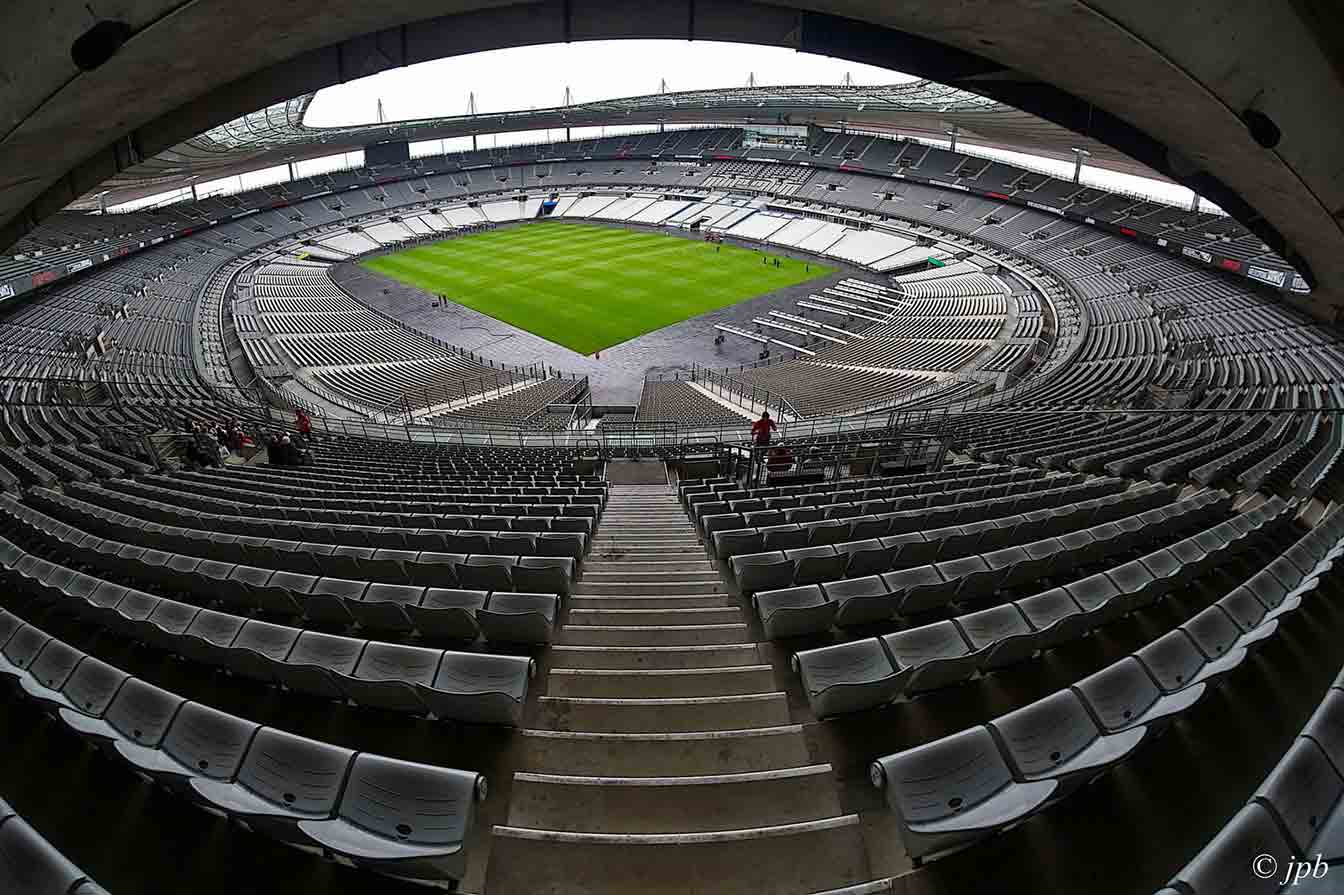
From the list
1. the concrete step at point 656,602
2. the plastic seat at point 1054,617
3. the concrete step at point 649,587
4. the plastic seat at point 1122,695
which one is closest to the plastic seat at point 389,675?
the concrete step at point 656,602

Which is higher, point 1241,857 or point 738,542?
point 1241,857

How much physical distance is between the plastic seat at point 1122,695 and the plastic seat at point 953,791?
2.72ft

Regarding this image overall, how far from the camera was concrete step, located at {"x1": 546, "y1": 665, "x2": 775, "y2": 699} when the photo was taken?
4926 mm

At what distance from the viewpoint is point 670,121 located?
61656mm

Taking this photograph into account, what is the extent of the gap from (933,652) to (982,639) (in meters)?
0.47

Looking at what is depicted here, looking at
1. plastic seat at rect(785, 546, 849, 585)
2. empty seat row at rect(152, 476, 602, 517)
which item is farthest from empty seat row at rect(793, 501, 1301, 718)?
empty seat row at rect(152, 476, 602, 517)

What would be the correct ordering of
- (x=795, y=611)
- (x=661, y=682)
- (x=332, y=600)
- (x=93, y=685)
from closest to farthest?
(x=93, y=685) < (x=661, y=682) < (x=795, y=611) < (x=332, y=600)

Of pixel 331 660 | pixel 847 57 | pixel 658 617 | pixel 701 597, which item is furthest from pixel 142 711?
pixel 847 57

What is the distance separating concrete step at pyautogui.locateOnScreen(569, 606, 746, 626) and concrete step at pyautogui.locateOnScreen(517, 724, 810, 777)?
1.72 m

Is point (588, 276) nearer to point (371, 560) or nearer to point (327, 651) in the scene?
point (371, 560)

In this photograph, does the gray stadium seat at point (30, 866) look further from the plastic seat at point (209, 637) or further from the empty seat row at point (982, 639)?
the empty seat row at point (982, 639)

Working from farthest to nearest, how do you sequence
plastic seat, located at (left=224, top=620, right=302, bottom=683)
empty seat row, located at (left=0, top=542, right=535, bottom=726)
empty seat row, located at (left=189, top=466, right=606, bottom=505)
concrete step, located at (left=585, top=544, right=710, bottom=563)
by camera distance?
empty seat row, located at (left=189, top=466, right=606, bottom=505) < concrete step, located at (left=585, top=544, right=710, bottom=563) < plastic seat, located at (left=224, top=620, right=302, bottom=683) < empty seat row, located at (left=0, top=542, right=535, bottom=726)

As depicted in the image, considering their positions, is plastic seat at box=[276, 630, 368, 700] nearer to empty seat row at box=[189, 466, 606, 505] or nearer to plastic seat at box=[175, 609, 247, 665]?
plastic seat at box=[175, 609, 247, 665]

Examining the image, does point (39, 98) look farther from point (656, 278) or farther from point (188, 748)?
point (656, 278)
